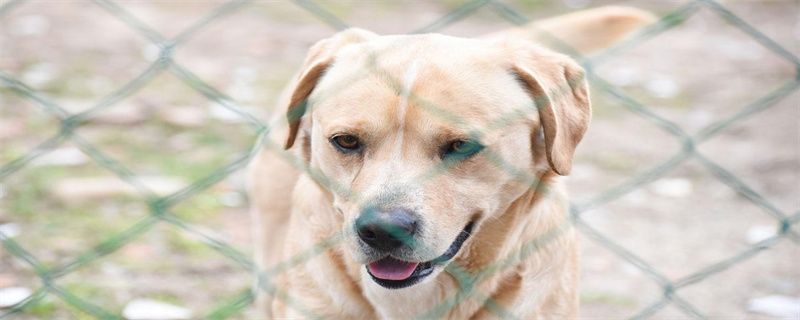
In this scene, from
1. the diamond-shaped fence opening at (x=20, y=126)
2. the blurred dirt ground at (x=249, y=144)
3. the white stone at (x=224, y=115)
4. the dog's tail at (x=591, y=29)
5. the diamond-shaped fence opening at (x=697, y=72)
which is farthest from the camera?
the diamond-shaped fence opening at (x=697, y=72)

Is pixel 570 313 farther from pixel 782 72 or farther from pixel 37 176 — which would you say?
pixel 782 72

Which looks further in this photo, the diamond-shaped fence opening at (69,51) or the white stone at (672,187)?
the diamond-shaped fence opening at (69,51)

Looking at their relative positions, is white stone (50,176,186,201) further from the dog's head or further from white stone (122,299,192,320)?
the dog's head

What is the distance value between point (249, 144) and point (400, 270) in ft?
9.29

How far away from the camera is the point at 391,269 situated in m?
2.44

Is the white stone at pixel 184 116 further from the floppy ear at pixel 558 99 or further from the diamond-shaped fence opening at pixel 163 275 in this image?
the floppy ear at pixel 558 99

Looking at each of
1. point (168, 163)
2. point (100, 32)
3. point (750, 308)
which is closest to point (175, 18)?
point (100, 32)

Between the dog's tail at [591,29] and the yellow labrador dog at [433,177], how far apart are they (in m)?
0.79

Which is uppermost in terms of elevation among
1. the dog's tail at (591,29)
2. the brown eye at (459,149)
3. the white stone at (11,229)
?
the white stone at (11,229)

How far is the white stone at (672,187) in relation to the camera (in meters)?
4.92

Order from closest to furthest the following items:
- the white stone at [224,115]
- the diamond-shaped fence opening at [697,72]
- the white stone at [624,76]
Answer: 1. the white stone at [224,115]
2. the diamond-shaped fence opening at [697,72]
3. the white stone at [624,76]

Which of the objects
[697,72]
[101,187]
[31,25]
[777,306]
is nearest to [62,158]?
[101,187]

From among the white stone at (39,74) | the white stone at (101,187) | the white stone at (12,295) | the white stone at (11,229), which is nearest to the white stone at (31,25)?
the white stone at (39,74)

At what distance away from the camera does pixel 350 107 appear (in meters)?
2.42
